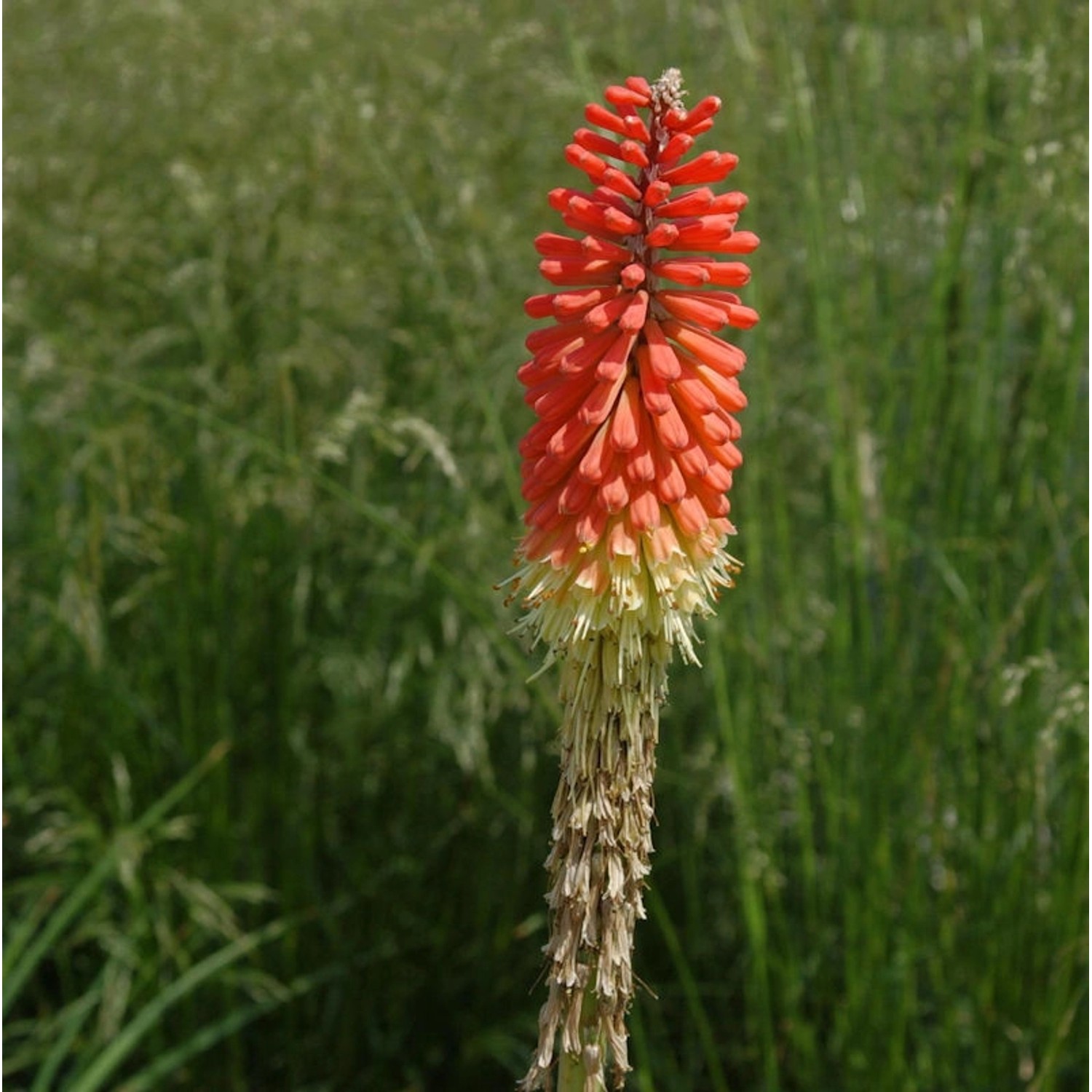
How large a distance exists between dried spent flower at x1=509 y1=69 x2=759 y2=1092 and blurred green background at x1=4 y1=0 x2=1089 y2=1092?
1129mm

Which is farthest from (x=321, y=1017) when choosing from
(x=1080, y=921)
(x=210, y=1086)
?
(x=1080, y=921)

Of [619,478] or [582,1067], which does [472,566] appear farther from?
[582,1067]

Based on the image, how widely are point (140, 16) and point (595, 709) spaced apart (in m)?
3.37

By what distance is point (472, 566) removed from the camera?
342cm

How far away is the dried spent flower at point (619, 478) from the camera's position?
1.42 metres

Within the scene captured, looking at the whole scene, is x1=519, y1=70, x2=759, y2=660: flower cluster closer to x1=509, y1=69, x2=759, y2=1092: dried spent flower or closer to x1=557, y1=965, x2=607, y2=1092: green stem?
x1=509, y1=69, x2=759, y2=1092: dried spent flower

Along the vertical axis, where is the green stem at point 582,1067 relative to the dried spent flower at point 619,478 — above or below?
below

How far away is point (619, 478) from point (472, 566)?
195 cm

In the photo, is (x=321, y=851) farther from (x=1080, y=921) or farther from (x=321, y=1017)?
(x=1080, y=921)

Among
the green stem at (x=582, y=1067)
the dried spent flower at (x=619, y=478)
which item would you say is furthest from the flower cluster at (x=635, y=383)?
the green stem at (x=582, y=1067)

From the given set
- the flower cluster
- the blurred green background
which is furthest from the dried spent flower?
the blurred green background

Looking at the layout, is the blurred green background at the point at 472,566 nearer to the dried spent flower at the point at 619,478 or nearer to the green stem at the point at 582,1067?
the dried spent flower at the point at 619,478

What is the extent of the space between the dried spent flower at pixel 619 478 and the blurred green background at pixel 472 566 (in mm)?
1129

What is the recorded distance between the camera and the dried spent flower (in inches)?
55.9
